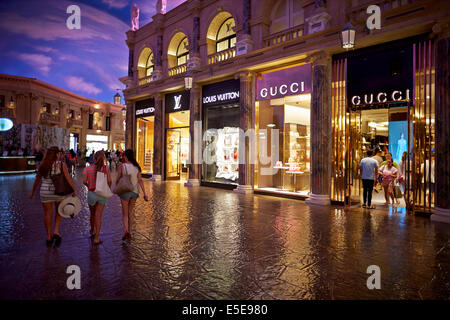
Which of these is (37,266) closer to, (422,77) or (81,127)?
(422,77)

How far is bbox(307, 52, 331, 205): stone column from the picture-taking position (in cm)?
938

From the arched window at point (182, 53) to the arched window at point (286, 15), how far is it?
579 centimetres

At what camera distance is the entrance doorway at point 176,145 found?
16.2 m

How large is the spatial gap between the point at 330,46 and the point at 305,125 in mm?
3256

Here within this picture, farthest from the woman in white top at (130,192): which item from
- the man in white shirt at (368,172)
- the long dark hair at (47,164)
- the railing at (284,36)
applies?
the railing at (284,36)

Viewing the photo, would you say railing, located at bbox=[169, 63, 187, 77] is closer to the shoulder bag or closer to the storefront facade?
the storefront facade

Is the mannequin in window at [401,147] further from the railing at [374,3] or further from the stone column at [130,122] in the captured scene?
the stone column at [130,122]

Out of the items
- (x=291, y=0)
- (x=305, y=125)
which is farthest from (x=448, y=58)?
(x=291, y=0)

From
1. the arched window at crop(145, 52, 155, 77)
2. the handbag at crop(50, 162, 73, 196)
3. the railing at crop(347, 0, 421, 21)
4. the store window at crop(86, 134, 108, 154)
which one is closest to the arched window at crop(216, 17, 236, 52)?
the railing at crop(347, 0, 421, 21)

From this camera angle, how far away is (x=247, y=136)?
11.9m

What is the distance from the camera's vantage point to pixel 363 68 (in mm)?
8828

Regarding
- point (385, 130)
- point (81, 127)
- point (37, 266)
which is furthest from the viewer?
point (81, 127)

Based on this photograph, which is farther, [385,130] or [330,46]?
[385,130]
